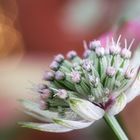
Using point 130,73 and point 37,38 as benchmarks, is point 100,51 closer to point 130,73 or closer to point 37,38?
point 130,73

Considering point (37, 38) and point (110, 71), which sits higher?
point (37, 38)

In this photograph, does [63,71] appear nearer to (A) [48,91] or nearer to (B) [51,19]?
(A) [48,91]

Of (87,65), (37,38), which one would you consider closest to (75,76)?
(87,65)

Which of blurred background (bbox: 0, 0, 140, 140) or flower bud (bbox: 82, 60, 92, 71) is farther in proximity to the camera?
blurred background (bbox: 0, 0, 140, 140)

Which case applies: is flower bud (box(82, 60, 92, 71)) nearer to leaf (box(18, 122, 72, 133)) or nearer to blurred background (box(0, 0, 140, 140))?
leaf (box(18, 122, 72, 133))

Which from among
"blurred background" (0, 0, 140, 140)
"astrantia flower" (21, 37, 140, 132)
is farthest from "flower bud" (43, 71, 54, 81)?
"blurred background" (0, 0, 140, 140)

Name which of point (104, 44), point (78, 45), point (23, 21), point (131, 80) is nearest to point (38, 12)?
point (23, 21)

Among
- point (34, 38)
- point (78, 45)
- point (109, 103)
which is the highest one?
point (34, 38)
